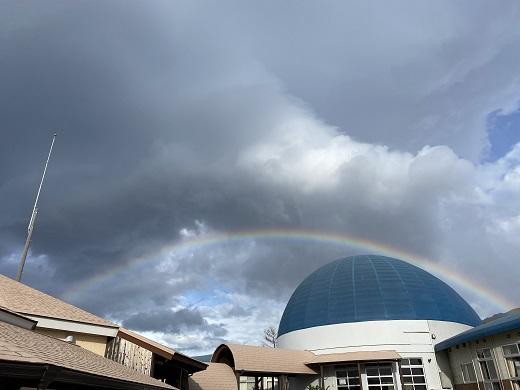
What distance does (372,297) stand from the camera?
4019cm

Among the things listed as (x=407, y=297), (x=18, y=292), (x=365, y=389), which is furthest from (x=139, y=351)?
(x=407, y=297)

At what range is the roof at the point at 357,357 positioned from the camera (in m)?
33.3

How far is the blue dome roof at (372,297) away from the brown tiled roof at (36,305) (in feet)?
91.2

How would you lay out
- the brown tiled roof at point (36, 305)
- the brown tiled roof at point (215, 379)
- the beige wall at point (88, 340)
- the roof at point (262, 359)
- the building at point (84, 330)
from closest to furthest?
the brown tiled roof at point (36, 305)
the building at point (84, 330)
the beige wall at point (88, 340)
the brown tiled roof at point (215, 379)
the roof at point (262, 359)

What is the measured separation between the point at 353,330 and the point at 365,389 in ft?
18.0

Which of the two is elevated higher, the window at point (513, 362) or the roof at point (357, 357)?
the roof at point (357, 357)

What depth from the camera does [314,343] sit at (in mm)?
39094

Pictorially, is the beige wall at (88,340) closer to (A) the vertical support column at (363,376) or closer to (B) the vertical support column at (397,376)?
(A) the vertical support column at (363,376)

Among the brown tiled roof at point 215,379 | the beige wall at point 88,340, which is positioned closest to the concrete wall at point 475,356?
the brown tiled roof at point 215,379

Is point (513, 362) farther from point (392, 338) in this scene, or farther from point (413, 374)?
point (392, 338)

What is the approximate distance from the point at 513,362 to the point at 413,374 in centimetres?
1266

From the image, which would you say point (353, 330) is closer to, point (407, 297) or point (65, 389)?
point (407, 297)

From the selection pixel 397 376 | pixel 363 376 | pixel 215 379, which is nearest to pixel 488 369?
pixel 397 376

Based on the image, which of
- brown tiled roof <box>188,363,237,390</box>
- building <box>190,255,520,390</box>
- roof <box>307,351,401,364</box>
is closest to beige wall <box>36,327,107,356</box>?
brown tiled roof <box>188,363,237,390</box>
